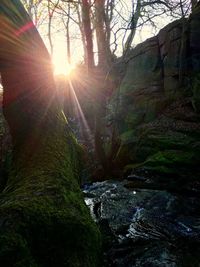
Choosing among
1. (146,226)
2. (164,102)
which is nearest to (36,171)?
(146,226)

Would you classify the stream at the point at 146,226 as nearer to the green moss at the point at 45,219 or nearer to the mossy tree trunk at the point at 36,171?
the mossy tree trunk at the point at 36,171

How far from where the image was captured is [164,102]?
51.6 feet

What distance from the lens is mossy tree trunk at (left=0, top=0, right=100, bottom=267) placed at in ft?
6.97

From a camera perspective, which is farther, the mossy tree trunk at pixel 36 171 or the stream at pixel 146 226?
the stream at pixel 146 226

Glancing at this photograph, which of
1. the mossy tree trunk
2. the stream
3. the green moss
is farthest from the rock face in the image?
the green moss

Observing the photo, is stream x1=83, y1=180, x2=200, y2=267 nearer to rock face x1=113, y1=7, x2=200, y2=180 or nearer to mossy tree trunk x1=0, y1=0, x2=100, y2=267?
mossy tree trunk x1=0, y1=0, x2=100, y2=267

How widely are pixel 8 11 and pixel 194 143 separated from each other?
8925mm

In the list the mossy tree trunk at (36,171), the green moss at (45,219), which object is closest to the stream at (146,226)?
the mossy tree trunk at (36,171)

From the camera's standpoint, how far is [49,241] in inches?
86.4

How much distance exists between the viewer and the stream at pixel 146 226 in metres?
4.66

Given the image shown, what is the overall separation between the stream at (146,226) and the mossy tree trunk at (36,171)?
1.98 m

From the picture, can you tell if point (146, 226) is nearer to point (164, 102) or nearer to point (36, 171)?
point (36, 171)

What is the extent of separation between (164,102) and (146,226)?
34.4ft

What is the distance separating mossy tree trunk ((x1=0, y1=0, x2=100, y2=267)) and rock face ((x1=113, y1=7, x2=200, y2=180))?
23.6 feet
